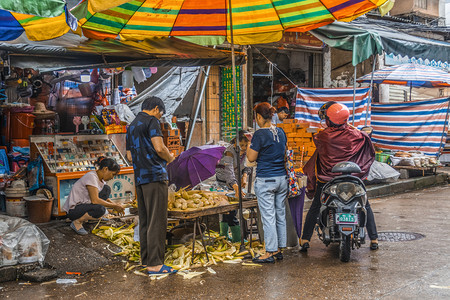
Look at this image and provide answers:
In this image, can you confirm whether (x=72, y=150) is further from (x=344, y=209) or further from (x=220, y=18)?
(x=344, y=209)

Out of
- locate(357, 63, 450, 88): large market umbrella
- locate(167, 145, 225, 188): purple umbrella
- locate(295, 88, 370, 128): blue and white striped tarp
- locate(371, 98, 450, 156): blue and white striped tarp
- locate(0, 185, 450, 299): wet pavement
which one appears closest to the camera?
locate(0, 185, 450, 299): wet pavement

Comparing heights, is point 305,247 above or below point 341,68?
below

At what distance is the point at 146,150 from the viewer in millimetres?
5969

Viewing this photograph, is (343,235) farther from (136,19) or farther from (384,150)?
(384,150)

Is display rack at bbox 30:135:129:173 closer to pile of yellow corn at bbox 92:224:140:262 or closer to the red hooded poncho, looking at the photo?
pile of yellow corn at bbox 92:224:140:262

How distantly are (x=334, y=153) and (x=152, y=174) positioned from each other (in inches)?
97.4

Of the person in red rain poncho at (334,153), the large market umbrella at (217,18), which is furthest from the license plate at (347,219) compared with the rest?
the large market umbrella at (217,18)

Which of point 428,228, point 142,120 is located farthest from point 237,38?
point 428,228

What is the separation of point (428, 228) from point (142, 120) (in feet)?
17.0

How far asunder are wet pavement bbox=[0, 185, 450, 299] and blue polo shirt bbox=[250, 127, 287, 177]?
1169mm

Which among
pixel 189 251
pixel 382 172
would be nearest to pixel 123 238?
pixel 189 251

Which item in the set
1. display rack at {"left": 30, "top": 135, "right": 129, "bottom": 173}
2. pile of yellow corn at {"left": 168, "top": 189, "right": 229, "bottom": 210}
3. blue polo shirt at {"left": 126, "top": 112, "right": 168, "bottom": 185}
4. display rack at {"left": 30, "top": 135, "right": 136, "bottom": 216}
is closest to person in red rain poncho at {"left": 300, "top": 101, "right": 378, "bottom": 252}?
pile of yellow corn at {"left": 168, "top": 189, "right": 229, "bottom": 210}

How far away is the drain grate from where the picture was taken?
7.68 meters

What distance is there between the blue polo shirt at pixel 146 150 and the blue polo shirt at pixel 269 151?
1.20 meters
